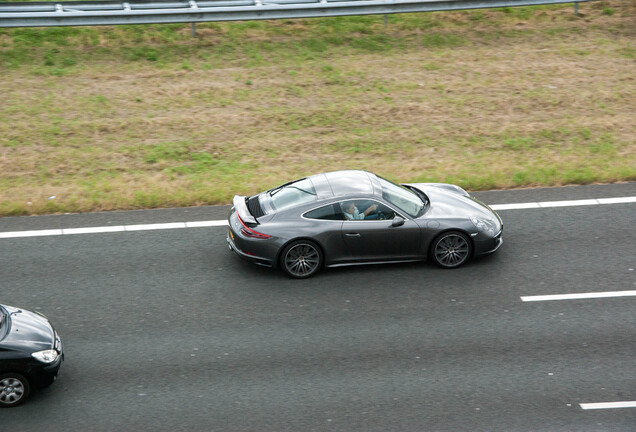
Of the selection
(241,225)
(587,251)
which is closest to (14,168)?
(241,225)

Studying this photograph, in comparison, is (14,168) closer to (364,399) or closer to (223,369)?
(223,369)

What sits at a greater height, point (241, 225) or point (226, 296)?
point (241, 225)

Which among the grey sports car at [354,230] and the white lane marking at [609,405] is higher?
the grey sports car at [354,230]

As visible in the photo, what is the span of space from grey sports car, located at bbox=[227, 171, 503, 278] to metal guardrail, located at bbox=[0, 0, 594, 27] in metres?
8.69

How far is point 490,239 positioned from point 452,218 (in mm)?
658

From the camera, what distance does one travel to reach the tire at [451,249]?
11.1m

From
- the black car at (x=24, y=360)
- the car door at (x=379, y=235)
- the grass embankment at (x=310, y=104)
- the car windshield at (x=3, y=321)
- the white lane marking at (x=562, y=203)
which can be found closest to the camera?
the black car at (x=24, y=360)

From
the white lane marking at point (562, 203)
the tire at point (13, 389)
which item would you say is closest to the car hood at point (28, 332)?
the tire at point (13, 389)

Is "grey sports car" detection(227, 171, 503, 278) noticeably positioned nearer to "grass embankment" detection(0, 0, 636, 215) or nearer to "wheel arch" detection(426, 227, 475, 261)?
"wheel arch" detection(426, 227, 475, 261)

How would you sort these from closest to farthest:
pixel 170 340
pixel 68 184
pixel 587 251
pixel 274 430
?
pixel 274 430 < pixel 170 340 < pixel 587 251 < pixel 68 184

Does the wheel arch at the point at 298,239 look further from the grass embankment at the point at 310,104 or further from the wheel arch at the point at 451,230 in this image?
the grass embankment at the point at 310,104

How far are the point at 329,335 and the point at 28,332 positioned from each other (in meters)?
3.65

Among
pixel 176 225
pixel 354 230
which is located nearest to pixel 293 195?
pixel 354 230

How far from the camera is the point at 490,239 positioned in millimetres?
11195
